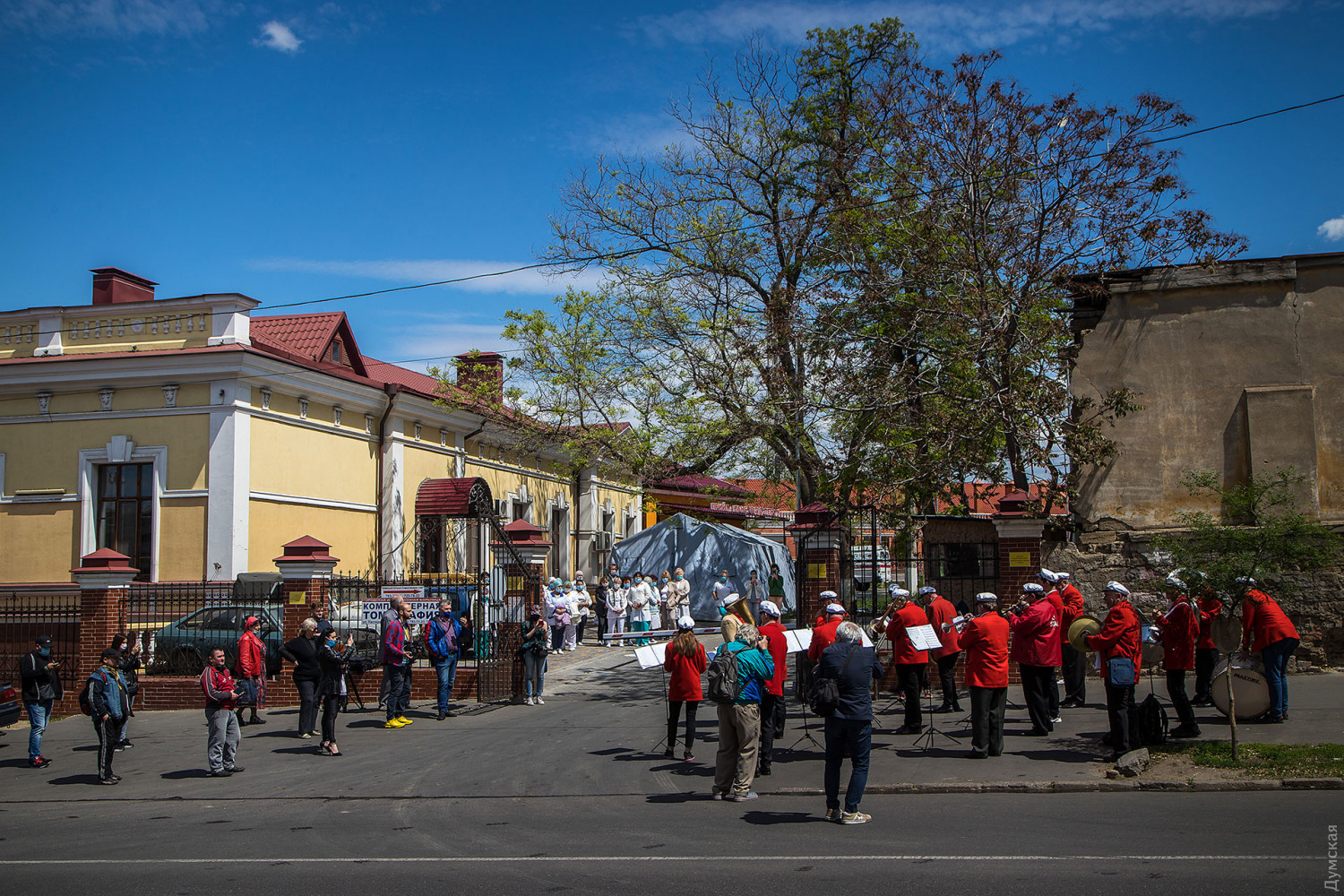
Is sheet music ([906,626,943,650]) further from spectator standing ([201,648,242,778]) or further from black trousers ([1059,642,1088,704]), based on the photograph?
spectator standing ([201,648,242,778])

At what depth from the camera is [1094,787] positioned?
9531 millimetres

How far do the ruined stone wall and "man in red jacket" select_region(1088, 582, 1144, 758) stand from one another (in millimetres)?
3497

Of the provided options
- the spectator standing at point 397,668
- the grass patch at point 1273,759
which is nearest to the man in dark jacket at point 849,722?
the grass patch at point 1273,759

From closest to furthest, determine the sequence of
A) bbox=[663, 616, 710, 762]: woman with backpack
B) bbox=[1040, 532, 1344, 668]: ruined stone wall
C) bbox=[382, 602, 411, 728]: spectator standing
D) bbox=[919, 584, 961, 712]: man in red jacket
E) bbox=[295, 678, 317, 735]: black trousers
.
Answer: bbox=[663, 616, 710, 762]: woman with backpack, bbox=[919, 584, 961, 712]: man in red jacket, bbox=[295, 678, 317, 735]: black trousers, bbox=[382, 602, 411, 728]: spectator standing, bbox=[1040, 532, 1344, 668]: ruined stone wall

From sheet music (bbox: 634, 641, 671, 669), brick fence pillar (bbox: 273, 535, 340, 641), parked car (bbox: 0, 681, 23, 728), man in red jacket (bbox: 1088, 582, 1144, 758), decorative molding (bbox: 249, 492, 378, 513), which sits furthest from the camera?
decorative molding (bbox: 249, 492, 378, 513)

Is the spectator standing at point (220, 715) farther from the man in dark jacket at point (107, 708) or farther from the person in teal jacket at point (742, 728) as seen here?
the person in teal jacket at point (742, 728)

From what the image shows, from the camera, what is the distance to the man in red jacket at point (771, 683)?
34.7ft

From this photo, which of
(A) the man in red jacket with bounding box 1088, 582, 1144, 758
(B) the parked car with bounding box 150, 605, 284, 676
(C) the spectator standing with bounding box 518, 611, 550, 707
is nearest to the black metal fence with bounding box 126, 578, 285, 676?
(B) the parked car with bounding box 150, 605, 284, 676

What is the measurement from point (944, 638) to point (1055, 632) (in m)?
1.81

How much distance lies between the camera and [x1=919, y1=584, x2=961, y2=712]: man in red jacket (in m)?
13.4

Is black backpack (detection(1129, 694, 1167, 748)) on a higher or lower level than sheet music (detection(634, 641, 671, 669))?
lower

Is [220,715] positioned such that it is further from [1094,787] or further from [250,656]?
[1094,787]

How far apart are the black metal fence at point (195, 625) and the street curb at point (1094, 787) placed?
1109 cm

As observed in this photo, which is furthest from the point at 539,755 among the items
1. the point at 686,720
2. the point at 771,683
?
the point at 771,683
